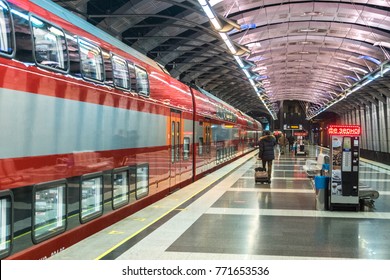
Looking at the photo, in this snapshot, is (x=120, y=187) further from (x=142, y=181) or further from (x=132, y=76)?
(x=132, y=76)

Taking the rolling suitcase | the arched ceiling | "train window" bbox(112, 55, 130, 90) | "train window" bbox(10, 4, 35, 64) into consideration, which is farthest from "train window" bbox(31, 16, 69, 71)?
the rolling suitcase

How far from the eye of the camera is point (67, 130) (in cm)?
624

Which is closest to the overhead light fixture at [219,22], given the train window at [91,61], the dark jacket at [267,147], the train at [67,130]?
the train at [67,130]

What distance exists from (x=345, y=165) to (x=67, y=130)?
638cm

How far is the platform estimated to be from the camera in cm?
641

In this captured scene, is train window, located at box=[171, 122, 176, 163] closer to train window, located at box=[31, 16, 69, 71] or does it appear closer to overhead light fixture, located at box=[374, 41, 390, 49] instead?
train window, located at box=[31, 16, 69, 71]

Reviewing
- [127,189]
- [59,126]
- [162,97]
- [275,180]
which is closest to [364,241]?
[127,189]

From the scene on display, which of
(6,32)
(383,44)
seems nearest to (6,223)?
(6,32)

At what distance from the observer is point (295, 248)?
673 centimetres

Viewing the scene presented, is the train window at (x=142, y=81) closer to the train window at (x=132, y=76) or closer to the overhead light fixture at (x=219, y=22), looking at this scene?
the train window at (x=132, y=76)

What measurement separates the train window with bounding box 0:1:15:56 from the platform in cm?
278

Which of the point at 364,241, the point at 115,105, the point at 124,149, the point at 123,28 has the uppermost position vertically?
the point at 123,28

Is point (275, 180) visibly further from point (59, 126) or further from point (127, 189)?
point (59, 126)

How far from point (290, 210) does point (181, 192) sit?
3760 millimetres
